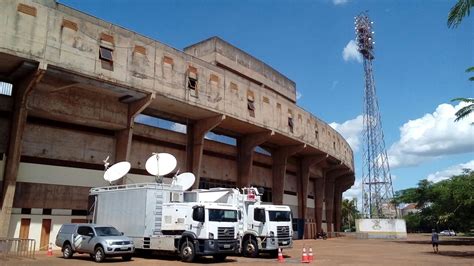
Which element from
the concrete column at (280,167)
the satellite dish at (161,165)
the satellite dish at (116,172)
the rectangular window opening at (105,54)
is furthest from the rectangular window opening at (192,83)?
the concrete column at (280,167)

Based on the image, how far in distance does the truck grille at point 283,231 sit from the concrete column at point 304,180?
28.8m

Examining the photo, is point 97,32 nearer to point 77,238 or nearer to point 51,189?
point 51,189

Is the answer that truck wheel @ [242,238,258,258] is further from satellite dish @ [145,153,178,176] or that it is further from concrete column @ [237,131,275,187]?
concrete column @ [237,131,275,187]

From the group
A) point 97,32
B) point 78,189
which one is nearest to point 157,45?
point 97,32

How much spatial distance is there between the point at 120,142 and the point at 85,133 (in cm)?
259

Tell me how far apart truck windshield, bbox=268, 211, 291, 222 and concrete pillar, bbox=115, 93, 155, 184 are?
1196 cm

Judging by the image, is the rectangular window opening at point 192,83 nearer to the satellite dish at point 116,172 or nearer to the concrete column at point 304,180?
the satellite dish at point 116,172

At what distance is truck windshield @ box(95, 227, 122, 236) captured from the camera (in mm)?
20078

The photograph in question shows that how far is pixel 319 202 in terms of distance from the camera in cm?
6047

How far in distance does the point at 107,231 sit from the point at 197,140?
16.9 m

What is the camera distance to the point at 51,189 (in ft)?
91.4

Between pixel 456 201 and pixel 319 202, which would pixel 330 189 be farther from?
pixel 456 201

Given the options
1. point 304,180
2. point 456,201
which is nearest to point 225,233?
point 456,201

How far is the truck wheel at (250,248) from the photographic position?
2342cm
